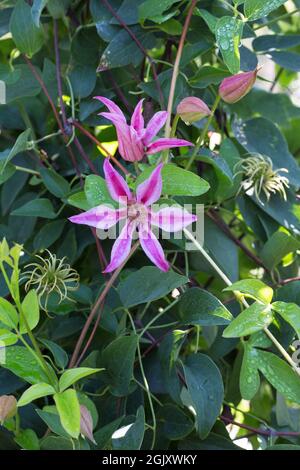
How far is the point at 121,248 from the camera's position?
0.54 meters

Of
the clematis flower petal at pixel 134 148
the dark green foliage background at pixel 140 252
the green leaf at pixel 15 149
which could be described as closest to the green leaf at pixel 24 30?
the dark green foliage background at pixel 140 252

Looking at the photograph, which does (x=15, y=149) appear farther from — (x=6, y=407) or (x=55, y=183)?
(x=6, y=407)

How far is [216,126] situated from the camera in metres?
0.84

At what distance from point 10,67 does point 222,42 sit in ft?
0.88

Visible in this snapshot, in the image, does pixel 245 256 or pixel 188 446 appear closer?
pixel 188 446

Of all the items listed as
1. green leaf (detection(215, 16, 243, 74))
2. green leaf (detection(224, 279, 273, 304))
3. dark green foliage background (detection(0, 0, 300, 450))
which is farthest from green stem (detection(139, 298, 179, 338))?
green leaf (detection(215, 16, 243, 74))

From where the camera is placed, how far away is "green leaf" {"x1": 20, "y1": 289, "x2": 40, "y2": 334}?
1.88 ft

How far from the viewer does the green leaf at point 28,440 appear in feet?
2.12

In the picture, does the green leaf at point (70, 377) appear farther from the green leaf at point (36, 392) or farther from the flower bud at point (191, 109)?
the flower bud at point (191, 109)

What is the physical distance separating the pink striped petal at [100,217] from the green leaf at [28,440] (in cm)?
21

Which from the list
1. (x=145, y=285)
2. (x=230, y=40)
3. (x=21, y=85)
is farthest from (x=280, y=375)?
(x=21, y=85)

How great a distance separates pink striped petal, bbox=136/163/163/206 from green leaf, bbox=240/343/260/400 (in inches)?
6.0
